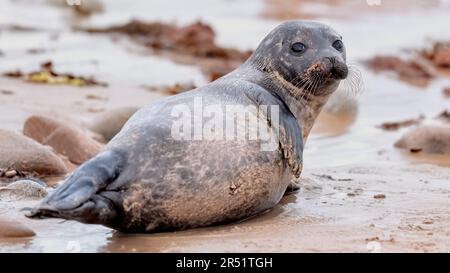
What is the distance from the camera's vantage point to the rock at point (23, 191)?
5.65 m

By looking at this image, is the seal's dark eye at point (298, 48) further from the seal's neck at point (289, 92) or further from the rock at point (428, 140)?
the rock at point (428, 140)

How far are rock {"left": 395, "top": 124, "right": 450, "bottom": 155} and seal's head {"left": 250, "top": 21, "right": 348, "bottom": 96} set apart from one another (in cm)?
181

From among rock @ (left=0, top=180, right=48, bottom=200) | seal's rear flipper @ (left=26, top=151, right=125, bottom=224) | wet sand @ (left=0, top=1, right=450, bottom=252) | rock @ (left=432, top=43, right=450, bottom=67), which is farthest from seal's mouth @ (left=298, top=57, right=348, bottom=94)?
rock @ (left=432, top=43, right=450, bottom=67)

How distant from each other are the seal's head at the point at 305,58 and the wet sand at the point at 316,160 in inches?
25.6

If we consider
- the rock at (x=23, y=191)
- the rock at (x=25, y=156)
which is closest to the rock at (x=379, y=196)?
the rock at (x=23, y=191)

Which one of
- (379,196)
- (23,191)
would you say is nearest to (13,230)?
(23,191)

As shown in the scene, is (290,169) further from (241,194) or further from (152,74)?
(152,74)

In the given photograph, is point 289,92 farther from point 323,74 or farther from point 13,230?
point 13,230

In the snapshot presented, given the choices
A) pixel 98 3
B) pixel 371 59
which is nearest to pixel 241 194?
pixel 371 59

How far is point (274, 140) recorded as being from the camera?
215 inches

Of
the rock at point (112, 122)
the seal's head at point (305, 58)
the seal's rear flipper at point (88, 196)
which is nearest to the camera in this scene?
the seal's rear flipper at point (88, 196)

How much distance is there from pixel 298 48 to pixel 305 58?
88 millimetres

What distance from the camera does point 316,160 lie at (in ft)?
24.6
